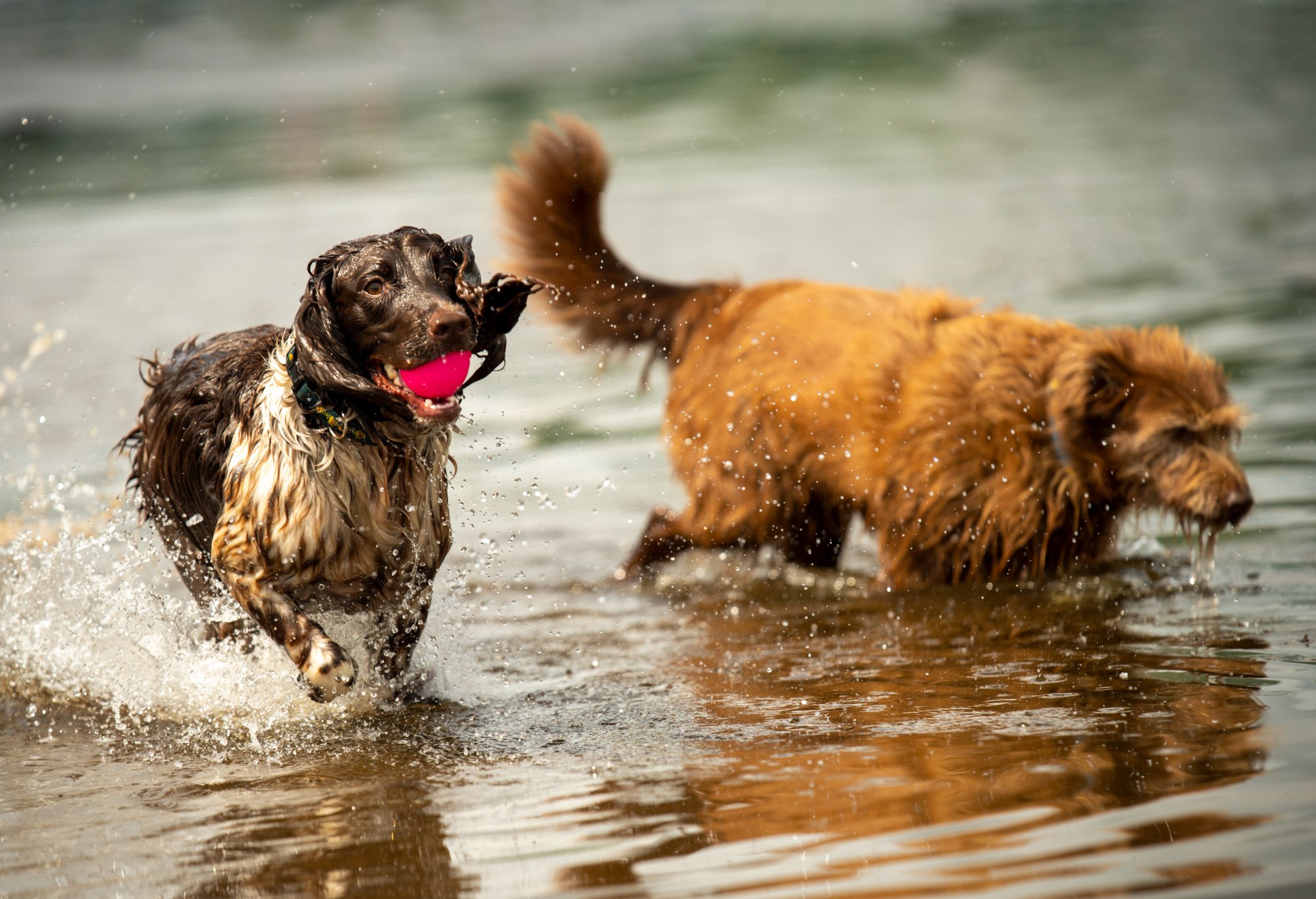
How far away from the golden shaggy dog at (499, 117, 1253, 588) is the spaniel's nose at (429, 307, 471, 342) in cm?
242

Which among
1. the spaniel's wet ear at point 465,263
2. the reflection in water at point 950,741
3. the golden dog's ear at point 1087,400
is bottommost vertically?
the reflection in water at point 950,741

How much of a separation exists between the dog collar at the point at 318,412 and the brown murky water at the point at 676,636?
93 centimetres

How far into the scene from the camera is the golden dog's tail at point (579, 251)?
662 centimetres

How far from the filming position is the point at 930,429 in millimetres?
5984

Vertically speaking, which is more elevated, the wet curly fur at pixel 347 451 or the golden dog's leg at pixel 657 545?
the wet curly fur at pixel 347 451

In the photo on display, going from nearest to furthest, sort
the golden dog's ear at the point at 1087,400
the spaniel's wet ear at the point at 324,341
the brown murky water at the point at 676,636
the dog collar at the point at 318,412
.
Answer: the brown murky water at the point at 676,636 → the spaniel's wet ear at the point at 324,341 → the dog collar at the point at 318,412 → the golden dog's ear at the point at 1087,400

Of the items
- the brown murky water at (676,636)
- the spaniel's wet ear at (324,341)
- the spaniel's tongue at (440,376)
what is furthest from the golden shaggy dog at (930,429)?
the spaniel's wet ear at (324,341)

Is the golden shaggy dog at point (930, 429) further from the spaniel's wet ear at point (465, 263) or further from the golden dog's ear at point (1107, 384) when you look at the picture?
the spaniel's wet ear at point (465, 263)

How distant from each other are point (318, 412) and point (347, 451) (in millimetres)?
149

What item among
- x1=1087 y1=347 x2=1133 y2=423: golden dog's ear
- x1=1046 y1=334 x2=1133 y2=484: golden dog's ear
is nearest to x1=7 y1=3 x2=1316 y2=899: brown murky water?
x1=1046 y1=334 x2=1133 y2=484: golden dog's ear

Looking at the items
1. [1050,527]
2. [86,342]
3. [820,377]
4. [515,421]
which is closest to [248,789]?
[820,377]

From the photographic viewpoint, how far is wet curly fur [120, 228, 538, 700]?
4137 mm

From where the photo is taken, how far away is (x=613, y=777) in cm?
394

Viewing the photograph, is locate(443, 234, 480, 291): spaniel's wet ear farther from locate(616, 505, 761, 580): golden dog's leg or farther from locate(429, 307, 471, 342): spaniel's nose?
locate(616, 505, 761, 580): golden dog's leg
